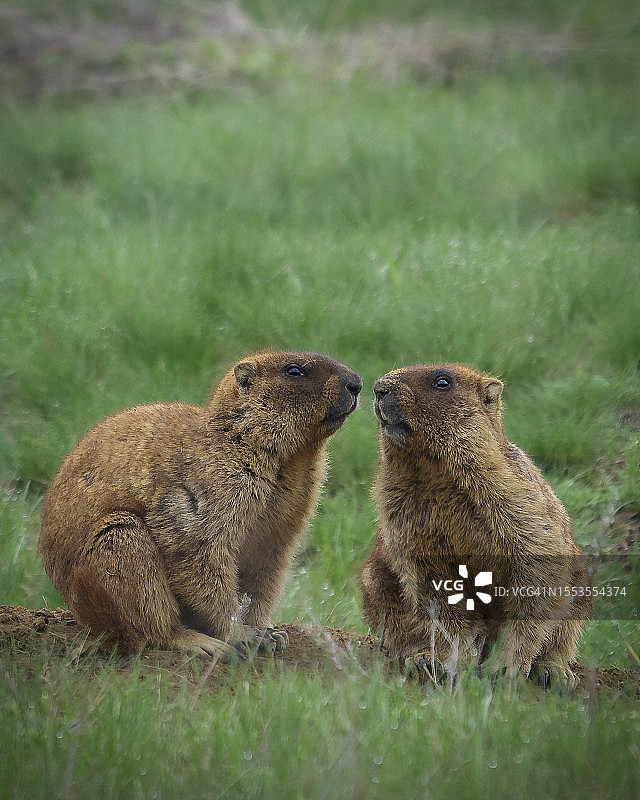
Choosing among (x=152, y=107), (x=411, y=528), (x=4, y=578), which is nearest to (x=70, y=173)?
(x=152, y=107)

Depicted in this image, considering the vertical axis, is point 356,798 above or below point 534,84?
below

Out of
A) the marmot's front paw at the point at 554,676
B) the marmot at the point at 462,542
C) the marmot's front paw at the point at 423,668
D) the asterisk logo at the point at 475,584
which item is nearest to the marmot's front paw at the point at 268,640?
the marmot at the point at 462,542

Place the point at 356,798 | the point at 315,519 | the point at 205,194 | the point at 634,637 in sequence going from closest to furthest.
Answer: the point at 356,798 → the point at 634,637 → the point at 315,519 → the point at 205,194

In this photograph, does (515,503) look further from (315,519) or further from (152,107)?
(152,107)

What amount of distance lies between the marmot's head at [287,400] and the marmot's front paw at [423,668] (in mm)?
999

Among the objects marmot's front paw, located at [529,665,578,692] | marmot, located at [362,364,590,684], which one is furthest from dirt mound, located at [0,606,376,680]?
marmot's front paw, located at [529,665,578,692]

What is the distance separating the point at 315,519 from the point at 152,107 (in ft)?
21.3

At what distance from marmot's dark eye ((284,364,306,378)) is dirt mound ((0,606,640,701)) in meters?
1.06

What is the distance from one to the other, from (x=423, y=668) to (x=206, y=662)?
844 mm

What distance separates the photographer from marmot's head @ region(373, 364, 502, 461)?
4.32m

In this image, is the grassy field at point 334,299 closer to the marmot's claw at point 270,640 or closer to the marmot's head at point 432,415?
the marmot's claw at point 270,640

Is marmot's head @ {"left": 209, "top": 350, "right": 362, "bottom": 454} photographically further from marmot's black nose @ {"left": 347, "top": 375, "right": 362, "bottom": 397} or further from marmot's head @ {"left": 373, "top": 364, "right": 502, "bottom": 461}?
marmot's head @ {"left": 373, "top": 364, "right": 502, "bottom": 461}

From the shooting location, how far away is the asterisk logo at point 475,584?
13.8ft

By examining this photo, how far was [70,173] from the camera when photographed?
10.4m
